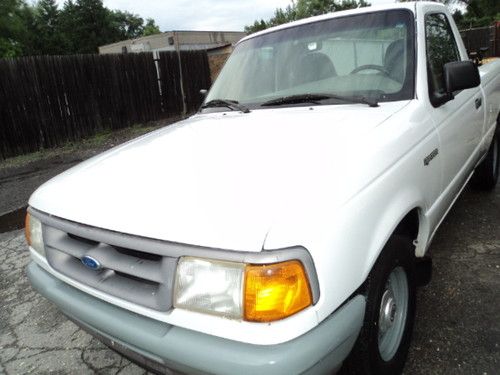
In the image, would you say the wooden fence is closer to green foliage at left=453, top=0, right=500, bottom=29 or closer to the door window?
the door window

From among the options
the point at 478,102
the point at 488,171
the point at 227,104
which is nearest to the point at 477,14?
the point at 488,171

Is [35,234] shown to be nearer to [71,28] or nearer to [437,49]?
[437,49]

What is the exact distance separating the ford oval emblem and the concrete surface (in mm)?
967

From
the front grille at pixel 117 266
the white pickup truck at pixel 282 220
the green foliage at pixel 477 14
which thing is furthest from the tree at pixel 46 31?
the front grille at pixel 117 266

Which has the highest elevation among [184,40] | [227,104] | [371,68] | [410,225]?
[184,40]

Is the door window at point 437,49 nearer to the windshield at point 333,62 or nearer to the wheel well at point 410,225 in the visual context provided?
the windshield at point 333,62

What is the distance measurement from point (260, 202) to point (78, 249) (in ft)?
2.83

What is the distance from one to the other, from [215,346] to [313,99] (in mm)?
1761

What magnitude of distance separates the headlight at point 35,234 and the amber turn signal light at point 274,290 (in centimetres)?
121

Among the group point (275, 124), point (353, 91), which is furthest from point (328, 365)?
point (353, 91)

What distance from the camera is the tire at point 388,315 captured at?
175 centimetres

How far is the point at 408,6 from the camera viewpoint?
281 centimetres

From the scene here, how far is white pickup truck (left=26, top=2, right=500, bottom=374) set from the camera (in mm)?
1433

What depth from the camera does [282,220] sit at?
4.72ft
